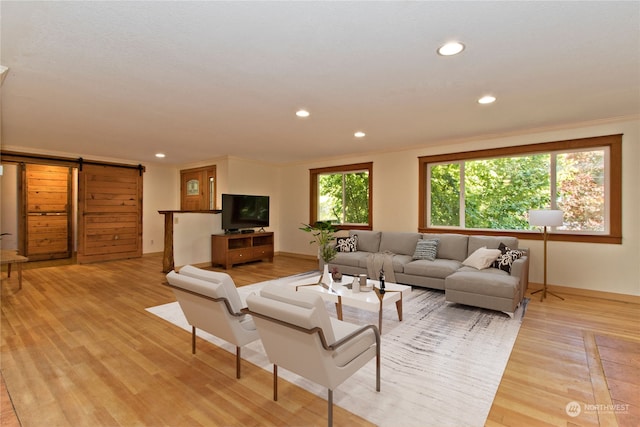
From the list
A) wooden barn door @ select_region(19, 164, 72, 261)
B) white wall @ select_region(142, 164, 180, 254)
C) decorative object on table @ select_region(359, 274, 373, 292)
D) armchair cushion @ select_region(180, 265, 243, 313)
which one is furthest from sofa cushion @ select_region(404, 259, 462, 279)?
wooden barn door @ select_region(19, 164, 72, 261)

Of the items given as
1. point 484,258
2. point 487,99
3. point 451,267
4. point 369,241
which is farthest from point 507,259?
point 369,241

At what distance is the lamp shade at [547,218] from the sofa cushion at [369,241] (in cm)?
249

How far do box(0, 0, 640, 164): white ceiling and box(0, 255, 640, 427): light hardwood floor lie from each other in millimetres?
2431

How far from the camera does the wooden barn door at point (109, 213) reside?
679 centimetres

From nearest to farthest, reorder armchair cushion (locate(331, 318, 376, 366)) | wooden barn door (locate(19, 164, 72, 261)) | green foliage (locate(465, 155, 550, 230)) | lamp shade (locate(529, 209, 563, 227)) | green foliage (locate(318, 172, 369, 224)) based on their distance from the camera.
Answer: armchair cushion (locate(331, 318, 376, 366)), lamp shade (locate(529, 209, 563, 227)), green foliage (locate(465, 155, 550, 230)), green foliage (locate(318, 172, 369, 224)), wooden barn door (locate(19, 164, 72, 261))

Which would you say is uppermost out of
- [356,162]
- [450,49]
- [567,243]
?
[450,49]

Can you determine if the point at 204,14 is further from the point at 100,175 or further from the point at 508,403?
the point at 100,175

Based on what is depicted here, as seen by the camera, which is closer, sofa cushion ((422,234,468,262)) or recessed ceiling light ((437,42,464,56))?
recessed ceiling light ((437,42,464,56))

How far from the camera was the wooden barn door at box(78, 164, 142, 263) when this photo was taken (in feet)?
22.3

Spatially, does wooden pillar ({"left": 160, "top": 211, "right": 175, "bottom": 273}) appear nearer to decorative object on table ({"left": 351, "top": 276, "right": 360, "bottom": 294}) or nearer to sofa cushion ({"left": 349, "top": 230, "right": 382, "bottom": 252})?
sofa cushion ({"left": 349, "top": 230, "right": 382, "bottom": 252})

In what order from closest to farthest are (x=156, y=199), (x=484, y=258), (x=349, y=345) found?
(x=349, y=345)
(x=484, y=258)
(x=156, y=199)

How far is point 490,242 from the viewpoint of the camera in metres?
4.59

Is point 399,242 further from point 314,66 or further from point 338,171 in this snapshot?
point 314,66

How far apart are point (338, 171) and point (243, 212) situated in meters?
2.36
